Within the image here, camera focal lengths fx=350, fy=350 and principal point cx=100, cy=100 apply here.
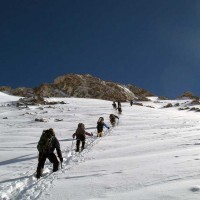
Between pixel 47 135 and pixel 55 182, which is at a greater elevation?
pixel 47 135

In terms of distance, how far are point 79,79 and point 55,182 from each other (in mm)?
81233

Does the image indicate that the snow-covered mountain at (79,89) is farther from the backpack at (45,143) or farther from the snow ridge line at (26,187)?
the snow ridge line at (26,187)

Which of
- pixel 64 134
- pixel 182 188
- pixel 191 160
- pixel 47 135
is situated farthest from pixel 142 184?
pixel 64 134

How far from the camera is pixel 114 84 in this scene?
90.1 metres

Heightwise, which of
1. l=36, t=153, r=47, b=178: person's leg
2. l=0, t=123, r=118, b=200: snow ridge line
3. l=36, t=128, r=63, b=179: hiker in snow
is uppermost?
l=36, t=128, r=63, b=179: hiker in snow

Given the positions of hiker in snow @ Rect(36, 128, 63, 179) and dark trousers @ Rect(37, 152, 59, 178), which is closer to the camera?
dark trousers @ Rect(37, 152, 59, 178)

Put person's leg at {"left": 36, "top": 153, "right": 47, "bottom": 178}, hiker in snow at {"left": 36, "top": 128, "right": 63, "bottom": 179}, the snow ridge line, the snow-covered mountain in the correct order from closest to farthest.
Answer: the snow ridge line → person's leg at {"left": 36, "top": 153, "right": 47, "bottom": 178} → hiker in snow at {"left": 36, "top": 128, "right": 63, "bottom": 179} → the snow-covered mountain

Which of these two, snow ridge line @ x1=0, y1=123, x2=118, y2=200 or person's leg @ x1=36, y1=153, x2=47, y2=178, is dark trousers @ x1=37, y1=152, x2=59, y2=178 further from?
snow ridge line @ x1=0, y1=123, x2=118, y2=200

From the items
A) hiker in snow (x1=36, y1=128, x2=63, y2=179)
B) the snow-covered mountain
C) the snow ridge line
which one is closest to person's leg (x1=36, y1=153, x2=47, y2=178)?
hiker in snow (x1=36, y1=128, x2=63, y2=179)

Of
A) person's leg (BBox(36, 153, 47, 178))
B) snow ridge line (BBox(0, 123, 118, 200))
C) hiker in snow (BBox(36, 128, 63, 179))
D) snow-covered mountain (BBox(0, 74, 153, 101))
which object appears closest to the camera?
snow ridge line (BBox(0, 123, 118, 200))

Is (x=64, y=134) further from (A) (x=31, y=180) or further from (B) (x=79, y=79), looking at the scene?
(B) (x=79, y=79)

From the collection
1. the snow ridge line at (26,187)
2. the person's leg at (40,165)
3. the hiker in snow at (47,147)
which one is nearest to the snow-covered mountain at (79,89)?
the hiker in snow at (47,147)

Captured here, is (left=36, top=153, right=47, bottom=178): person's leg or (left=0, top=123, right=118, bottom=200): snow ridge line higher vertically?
(left=36, top=153, right=47, bottom=178): person's leg

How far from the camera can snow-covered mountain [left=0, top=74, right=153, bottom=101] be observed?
82.1 meters
